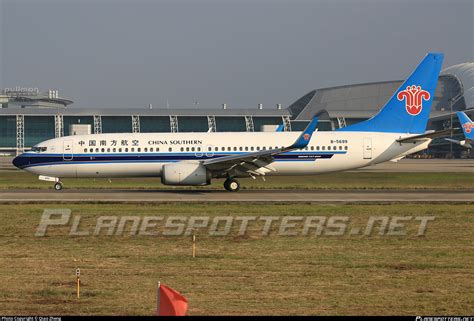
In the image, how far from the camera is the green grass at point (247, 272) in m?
12.5

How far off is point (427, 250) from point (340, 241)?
270 centimetres

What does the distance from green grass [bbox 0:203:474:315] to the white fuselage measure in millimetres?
15327

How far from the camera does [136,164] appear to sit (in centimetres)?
3953

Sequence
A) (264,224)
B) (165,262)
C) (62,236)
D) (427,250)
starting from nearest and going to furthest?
(165,262) → (427,250) → (62,236) → (264,224)

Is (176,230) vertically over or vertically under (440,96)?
under

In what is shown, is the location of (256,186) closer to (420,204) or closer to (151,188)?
(151,188)

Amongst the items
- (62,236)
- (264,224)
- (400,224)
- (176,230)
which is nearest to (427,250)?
(400,224)

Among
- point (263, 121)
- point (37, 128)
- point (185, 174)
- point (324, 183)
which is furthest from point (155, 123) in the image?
point (185, 174)

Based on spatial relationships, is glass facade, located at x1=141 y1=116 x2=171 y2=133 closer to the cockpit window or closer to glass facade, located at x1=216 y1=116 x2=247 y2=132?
glass facade, located at x1=216 y1=116 x2=247 y2=132

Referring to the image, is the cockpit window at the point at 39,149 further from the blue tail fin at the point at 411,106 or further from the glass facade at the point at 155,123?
the glass facade at the point at 155,123

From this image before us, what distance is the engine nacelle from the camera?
3638cm

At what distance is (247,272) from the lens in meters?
15.6

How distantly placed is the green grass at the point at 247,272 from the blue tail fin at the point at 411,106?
694 inches

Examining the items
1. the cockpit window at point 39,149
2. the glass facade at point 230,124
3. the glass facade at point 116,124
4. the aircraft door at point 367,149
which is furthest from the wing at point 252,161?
the glass facade at point 230,124
